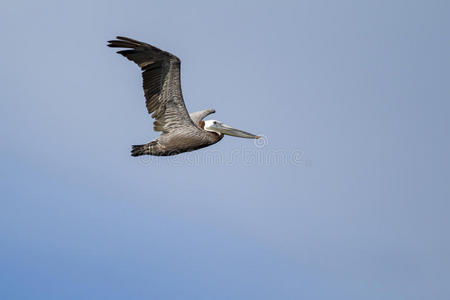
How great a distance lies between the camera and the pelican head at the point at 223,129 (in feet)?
51.1

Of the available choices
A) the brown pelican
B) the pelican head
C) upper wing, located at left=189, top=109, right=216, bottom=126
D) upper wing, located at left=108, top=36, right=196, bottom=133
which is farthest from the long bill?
upper wing, located at left=108, top=36, right=196, bottom=133

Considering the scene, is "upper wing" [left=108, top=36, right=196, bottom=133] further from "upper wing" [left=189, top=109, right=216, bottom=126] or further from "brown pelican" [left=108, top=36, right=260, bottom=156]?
"upper wing" [left=189, top=109, right=216, bottom=126]

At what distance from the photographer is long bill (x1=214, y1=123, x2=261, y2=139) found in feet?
51.3

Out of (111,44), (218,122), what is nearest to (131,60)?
(111,44)

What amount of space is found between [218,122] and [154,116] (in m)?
1.93

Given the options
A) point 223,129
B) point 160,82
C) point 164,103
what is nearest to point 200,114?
point 223,129

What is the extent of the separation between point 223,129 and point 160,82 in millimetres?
2312

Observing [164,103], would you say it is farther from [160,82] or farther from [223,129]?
[223,129]

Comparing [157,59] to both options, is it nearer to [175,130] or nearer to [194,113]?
[175,130]

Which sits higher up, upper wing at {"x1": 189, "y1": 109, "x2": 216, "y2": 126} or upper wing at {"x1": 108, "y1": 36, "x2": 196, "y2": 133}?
upper wing at {"x1": 189, "y1": 109, "x2": 216, "y2": 126}

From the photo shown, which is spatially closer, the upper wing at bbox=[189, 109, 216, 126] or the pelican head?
the pelican head

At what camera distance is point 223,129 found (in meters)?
15.6

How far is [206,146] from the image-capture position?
14.9m

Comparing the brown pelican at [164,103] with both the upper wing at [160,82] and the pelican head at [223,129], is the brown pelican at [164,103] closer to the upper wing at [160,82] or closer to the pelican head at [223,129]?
the upper wing at [160,82]
